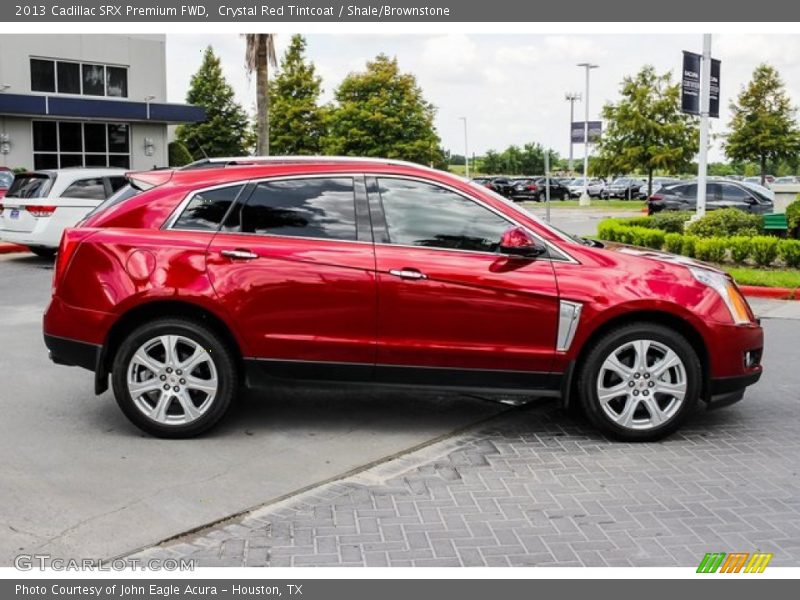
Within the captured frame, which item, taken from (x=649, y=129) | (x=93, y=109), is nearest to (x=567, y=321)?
(x=93, y=109)

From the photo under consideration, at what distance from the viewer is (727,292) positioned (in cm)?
627

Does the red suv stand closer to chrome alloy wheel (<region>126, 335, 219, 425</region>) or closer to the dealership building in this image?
chrome alloy wheel (<region>126, 335, 219, 425</region>)

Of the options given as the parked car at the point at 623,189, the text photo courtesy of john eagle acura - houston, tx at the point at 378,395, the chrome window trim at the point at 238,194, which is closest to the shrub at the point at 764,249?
the text photo courtesy of john eagle acura - houston, tx at the point at 378,395

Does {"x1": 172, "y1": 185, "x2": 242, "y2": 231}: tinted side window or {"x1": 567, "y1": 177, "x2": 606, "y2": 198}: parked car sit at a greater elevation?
{"x1": 567, "y1": 177, "x2": 606, "y2": 198}: parked car

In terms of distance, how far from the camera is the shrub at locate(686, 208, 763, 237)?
1694cm

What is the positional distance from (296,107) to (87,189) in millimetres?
41280

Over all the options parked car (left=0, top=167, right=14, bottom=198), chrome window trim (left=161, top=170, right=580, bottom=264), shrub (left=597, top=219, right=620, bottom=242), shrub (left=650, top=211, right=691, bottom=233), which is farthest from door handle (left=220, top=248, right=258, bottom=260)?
parked car (left=0, top=167, right=14, bottom=198)

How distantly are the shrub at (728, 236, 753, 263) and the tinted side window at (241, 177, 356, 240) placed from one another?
35.2 ft

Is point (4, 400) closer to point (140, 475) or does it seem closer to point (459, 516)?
point (140, 475)

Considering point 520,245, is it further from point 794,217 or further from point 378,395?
point 794,217

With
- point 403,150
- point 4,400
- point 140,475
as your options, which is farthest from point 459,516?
point 403,150

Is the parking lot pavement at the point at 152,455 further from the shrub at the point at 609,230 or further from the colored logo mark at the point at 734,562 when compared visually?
the shrub at the point at 609,230

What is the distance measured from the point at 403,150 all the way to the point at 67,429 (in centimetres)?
4552

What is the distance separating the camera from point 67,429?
641 centimetres
